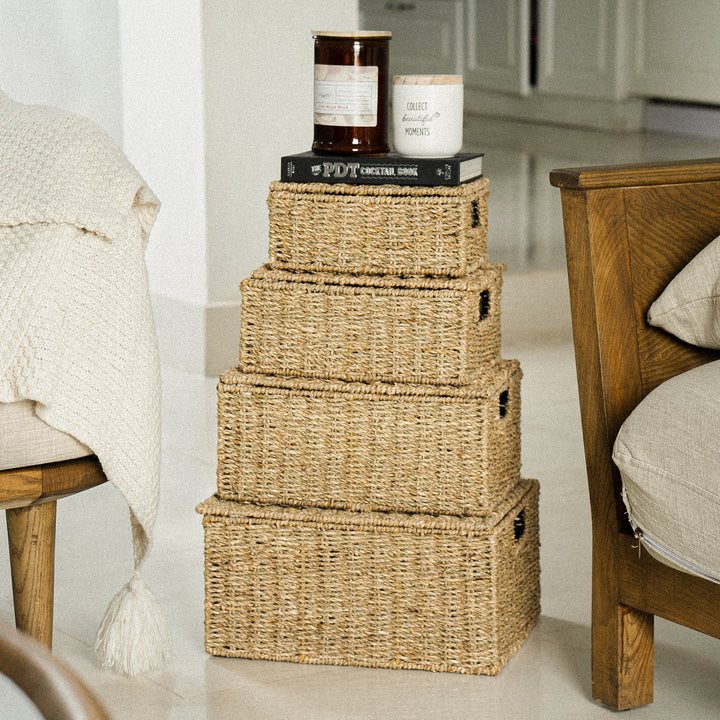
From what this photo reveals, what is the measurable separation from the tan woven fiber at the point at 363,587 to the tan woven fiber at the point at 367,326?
0.18 m

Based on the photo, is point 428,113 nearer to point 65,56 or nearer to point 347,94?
point 347,94

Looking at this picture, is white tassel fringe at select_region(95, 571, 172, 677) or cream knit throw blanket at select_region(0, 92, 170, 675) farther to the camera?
white tassel fringe at select_region(95, 571, 172, 677)

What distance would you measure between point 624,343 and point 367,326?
0.31 m

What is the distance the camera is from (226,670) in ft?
4.86

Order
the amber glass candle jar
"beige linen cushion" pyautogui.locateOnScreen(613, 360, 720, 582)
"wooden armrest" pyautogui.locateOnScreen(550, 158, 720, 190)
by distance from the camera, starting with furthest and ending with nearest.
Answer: the amber glass candle jar < "wooden armrest" pyautogui.locateOnScreen(550, 158, 720, 190) < "beige linen cushion" pyautogui.locateOnScreen(613, 360, 720, 582)

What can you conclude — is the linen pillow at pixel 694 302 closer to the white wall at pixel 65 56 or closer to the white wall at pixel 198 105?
the white wall at pixel 198 105

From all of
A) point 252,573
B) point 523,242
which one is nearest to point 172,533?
point 252,573

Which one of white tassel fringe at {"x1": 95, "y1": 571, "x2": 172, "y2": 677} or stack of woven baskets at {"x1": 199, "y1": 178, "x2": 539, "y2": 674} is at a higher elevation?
stack of woven baskets at {"x1": 199, "y1": 178, "x2": 539, "y2": 674}

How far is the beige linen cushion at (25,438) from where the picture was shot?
4.07 feet

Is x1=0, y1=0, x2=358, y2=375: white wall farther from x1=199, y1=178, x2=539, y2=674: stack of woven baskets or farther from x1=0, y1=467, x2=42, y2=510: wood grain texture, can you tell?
x1=0, y1=467, x2=42, y2=510: wood grain texture

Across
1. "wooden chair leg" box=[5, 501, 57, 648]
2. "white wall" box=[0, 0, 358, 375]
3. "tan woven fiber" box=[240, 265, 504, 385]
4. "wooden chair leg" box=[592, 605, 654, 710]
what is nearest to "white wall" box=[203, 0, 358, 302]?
"white wall" box=[0, 0, 358, 375]

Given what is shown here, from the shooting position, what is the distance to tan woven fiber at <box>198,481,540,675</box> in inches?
56.6

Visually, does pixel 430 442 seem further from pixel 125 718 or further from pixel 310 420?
pixel 125 718

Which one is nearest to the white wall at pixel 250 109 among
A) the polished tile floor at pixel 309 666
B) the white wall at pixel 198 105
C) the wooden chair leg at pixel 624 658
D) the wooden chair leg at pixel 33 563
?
the white wall at pixel 198 105
